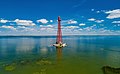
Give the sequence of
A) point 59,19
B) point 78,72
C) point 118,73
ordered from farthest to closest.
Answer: point 59,19 < point 78,72 < point 118,73

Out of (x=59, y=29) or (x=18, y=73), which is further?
(x=59, y=29)

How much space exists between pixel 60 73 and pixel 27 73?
8.06m

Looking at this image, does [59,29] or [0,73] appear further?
[59,29]

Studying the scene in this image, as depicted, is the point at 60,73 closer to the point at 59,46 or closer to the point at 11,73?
the point at 11,73

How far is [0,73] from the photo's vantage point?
38875mm

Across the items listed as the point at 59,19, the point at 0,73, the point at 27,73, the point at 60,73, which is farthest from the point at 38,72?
the point at 59,19

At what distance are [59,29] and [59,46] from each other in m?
11.6

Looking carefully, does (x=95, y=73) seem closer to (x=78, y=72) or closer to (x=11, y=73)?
(x=78, y=72)

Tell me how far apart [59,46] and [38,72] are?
6938cm

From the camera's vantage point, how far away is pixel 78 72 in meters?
41.2

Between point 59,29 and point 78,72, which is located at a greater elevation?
point 59,29

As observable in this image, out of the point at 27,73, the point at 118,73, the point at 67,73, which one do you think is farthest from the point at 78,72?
the point at 27,73

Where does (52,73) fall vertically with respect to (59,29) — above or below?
below

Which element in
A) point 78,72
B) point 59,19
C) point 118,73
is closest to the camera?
point 118,73
